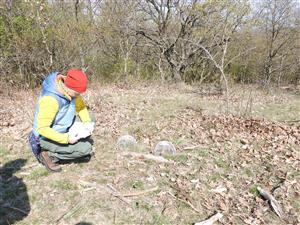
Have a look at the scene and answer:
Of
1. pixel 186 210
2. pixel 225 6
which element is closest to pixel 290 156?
pixel 186 210

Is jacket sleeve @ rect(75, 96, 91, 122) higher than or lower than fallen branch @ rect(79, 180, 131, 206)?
higher

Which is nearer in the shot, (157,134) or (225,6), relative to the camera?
(157,134)

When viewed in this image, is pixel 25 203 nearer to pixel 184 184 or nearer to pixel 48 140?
pixel 48 140

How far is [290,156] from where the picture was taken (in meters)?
5.15

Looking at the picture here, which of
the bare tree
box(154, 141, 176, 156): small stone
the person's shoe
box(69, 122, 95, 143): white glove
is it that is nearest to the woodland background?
the bare tree

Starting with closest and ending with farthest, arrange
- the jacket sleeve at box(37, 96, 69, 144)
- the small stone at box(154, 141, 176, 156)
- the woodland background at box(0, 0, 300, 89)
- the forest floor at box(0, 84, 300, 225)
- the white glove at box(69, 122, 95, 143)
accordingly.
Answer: the forest floor at box(0, 84, 300, 225) < the jacket sleeve at box(37, 96, 69, 144) < the white glove at box(69, 122, 95, 143) < the small stone at box(154, 141, 176, 156) < the woodland background at box(0, 0, 300, 89)

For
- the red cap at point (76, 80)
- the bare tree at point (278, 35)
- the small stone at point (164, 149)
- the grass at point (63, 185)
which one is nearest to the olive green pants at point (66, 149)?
the grass at point (63, 185)

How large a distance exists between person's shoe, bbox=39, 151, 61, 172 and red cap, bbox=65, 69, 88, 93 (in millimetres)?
1143

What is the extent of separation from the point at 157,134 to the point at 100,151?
1.28m

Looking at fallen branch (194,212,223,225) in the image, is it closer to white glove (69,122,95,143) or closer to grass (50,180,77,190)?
grass (50,180,77,190)

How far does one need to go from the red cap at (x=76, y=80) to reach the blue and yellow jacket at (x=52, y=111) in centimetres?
17

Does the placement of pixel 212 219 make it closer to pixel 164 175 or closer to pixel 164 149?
pixel 164 175

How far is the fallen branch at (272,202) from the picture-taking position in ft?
12.3

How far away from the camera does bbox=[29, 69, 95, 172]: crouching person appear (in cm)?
383
